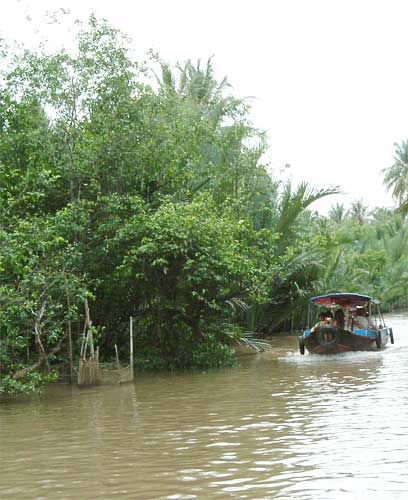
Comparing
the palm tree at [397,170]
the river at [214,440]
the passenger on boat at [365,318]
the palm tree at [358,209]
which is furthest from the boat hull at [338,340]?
the palm tree at [358,209]

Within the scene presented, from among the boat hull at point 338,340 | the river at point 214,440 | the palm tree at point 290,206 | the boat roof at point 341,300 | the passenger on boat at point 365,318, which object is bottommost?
the river at point 214,440

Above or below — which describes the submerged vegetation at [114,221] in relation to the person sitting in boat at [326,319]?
above

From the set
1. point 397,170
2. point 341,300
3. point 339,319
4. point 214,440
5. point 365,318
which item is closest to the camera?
point 214,440

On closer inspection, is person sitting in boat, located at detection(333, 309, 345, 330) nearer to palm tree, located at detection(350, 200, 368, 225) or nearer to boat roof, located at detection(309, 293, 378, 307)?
boat roof, located at detection(309, 293, 378, 307)

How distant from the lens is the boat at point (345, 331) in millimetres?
19734

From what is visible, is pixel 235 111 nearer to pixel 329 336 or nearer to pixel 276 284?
pixel 276 284

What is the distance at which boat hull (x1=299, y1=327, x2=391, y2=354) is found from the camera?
19.7m

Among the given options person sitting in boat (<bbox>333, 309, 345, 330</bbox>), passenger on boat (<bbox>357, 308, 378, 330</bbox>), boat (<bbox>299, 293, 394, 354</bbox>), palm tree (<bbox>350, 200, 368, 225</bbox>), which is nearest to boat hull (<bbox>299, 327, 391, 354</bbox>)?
boat (<bbox>299, 293, 394, 354</bbox>)

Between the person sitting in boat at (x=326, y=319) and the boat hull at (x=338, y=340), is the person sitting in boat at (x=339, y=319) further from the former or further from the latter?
the boat hull at (x=338, y=340)

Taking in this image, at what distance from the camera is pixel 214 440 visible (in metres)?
8.44

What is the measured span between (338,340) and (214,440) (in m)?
11.9

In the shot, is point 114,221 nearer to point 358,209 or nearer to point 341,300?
point 341,300

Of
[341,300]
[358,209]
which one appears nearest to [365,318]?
[341,300]

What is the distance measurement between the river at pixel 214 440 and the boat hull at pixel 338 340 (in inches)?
180
